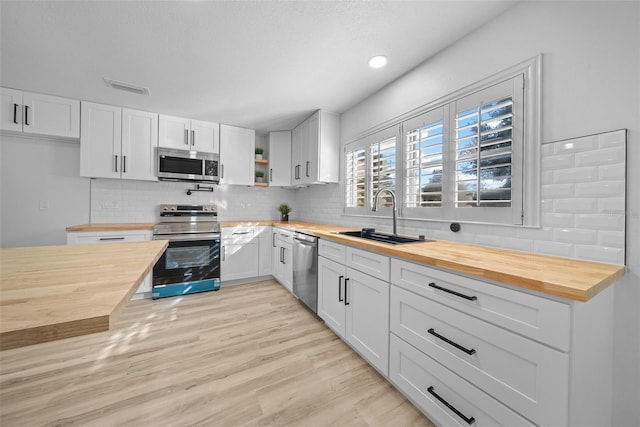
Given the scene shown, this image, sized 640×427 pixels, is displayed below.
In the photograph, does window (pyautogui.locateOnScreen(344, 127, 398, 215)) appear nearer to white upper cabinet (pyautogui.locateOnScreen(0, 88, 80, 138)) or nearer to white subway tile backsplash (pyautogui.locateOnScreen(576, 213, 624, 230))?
white subway tile backsplash (pyautogui.locateOnScreen(576, 213, 624, 230))

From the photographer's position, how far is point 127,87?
2586mm

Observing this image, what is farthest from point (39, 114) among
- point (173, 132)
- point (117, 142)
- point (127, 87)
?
point (173, 132)

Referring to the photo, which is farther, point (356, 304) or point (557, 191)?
point (356, 304)

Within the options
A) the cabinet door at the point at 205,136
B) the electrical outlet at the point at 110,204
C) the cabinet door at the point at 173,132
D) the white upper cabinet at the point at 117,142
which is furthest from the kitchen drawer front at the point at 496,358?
the electrical outlet at the point at 110,204

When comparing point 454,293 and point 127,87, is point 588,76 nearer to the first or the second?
point 454,293

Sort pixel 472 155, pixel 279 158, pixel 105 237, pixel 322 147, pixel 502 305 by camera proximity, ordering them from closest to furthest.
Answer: pixel 502 305
pixel 472 155
pixel 105 237
pixel 322 147
pixel 279 158

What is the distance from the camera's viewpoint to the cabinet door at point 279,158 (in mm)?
4016

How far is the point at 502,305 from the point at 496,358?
232mm

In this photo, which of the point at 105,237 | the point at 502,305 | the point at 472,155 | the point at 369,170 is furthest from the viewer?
the point at 105,237

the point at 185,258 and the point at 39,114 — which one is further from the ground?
the point at 39,114

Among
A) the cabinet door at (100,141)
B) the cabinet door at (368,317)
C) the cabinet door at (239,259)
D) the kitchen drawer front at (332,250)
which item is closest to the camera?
the cabinet door at (368,317)

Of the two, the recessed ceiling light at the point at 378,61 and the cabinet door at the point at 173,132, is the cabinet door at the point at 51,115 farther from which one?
the recessed ceiling light at the point at 378,61

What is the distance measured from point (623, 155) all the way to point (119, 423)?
2865mm

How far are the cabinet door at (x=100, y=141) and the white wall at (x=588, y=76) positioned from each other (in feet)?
12.4
